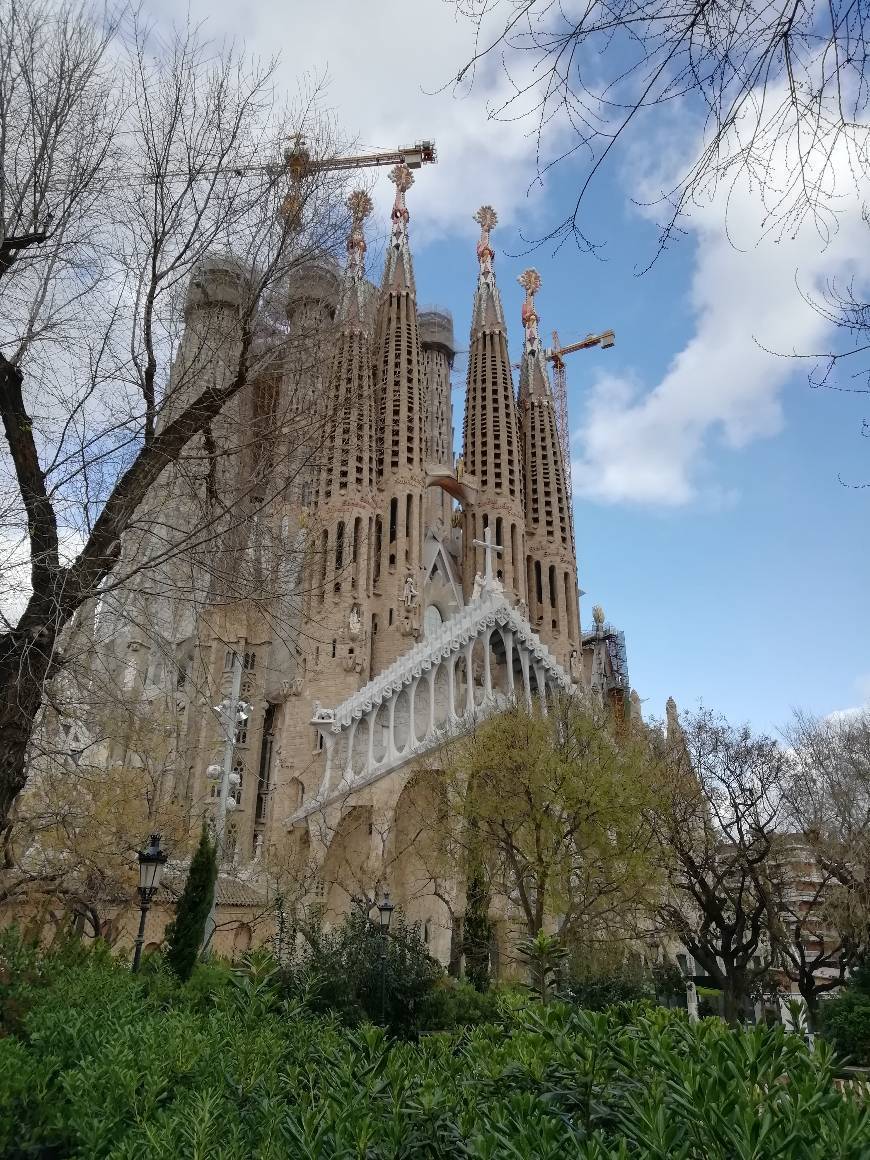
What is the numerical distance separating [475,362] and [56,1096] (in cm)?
4009

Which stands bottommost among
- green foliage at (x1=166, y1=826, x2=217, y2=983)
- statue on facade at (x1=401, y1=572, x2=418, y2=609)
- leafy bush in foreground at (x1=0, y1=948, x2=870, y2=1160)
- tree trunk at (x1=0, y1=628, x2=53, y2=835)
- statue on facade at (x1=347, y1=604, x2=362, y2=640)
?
leafy bush in foreground at (x1=0, y1=948, x2=870, y2=1160)

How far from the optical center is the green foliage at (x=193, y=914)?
12.3 m

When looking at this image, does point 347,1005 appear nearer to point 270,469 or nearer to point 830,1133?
point 270,469

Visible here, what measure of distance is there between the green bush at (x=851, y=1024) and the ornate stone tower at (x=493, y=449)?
2224 cm

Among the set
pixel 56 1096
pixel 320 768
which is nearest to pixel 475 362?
pixel 320 768

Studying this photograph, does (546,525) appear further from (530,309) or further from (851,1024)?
(851,1024)

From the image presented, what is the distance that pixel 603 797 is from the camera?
1583 cm

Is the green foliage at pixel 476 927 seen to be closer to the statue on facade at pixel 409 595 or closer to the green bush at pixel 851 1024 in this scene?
the green bush at pixel 851 1024

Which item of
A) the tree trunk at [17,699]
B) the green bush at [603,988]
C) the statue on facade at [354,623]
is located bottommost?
the green bush at [603,988]

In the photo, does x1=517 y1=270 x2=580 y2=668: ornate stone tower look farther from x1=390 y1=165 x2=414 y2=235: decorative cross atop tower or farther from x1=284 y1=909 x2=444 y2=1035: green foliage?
x1=284 y1=909 x2=444 y2=1035: green foliage

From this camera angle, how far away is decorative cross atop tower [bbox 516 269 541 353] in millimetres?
44781

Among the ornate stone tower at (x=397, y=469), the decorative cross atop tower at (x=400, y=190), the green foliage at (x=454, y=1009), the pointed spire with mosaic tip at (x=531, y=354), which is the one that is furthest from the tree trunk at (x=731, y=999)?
the decorative cross atop tower at (x=400, y=190)

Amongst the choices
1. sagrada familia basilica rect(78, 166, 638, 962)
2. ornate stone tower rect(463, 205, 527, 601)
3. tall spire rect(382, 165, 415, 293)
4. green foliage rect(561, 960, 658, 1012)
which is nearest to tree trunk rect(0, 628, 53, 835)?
sagrada familia basilica rect(78, 166, 638, 962)

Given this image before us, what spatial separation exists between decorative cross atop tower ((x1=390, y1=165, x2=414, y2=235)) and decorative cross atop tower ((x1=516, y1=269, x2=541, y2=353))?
321 inches
